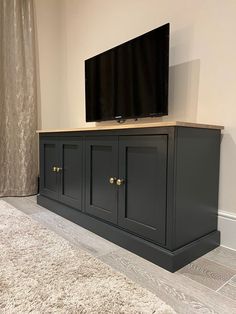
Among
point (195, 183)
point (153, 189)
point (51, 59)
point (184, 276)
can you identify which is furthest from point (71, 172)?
point (51, 59)

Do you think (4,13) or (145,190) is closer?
(145,190)

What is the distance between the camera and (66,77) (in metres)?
2.92

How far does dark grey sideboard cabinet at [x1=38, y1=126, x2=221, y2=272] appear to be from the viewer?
4.01 feet

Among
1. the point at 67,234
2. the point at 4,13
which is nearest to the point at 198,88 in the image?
the point at 67,234

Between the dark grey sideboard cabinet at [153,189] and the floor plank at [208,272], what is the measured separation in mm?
43

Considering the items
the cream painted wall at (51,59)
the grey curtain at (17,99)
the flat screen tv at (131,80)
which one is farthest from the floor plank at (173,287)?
the cream painted wall at (51,59)

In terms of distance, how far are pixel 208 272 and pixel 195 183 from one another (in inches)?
16.9

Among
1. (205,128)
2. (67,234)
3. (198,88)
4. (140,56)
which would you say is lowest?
(67,234)

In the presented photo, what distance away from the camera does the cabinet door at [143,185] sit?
1.25 meters

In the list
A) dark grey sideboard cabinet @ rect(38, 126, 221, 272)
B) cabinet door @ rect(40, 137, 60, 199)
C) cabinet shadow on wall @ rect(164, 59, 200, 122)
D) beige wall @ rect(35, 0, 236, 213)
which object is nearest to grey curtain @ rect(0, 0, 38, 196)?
cabinet door @ rect(40, 137, 60, 199)

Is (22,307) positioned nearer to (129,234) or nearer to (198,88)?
(129,234)

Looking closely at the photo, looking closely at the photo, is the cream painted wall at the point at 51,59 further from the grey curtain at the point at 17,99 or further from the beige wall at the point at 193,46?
the beige wall at the point at 193,46

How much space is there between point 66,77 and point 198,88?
69.9 inches

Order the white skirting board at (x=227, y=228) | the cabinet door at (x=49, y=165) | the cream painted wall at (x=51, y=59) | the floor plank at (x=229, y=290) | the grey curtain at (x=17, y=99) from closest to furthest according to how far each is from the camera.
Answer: the floor plank at (x=229, y=290)
the white skirting board at (x=227, y=228)
the cabinet door at (x=49, y=165)
the grey curtain at (x=17, y=99)
the cream painted wall at (x=51, y=59)
